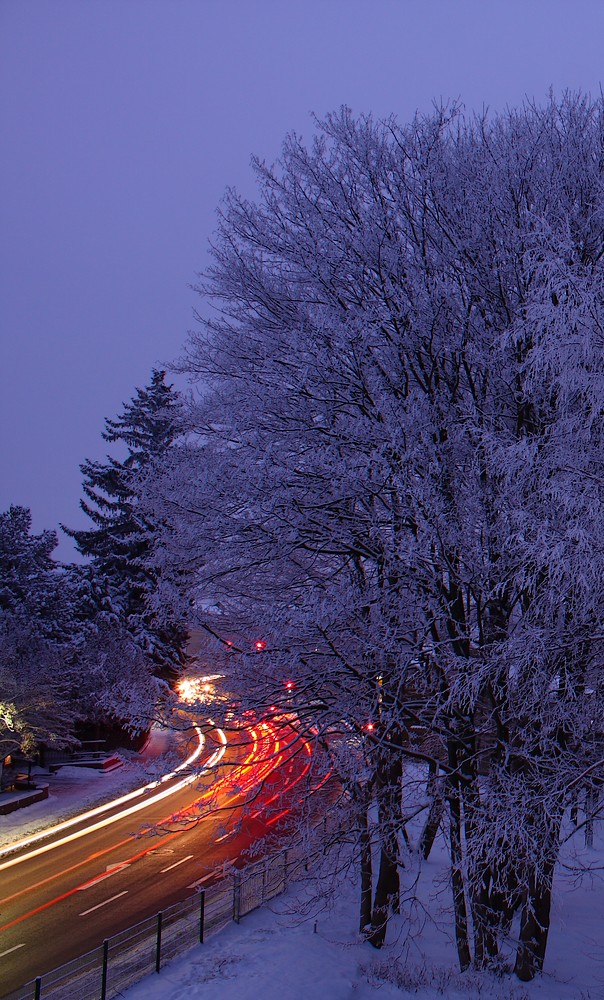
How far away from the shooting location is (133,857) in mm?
17312

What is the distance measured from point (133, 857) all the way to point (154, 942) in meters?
6.70

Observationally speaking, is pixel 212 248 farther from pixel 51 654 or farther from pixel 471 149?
pixel 51 654

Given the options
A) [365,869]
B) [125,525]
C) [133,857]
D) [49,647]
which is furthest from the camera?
[125,525]

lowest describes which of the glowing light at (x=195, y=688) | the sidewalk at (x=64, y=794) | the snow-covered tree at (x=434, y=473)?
the sidewalk at (x=64, y=794)

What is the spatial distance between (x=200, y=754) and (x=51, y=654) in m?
20.5

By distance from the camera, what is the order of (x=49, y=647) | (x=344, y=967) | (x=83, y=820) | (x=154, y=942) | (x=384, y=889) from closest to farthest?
(x=384, y=889)
(x=344, y=967)
(x=154, y=942)
(x=83, y=820)
(x=49, y=647)

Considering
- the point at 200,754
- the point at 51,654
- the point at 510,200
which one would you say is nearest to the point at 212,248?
the point at 510,200

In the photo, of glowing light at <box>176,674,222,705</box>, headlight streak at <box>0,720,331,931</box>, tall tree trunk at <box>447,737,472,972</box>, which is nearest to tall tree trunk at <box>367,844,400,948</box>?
tall tree trunk at <box>447,737,472,972</box>

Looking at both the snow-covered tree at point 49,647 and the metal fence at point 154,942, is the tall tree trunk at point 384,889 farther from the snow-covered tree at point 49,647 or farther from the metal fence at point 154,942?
the snow-covered tree at point 49,647

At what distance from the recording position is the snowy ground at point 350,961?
24.9ft

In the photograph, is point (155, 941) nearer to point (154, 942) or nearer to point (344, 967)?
point (154, 942)

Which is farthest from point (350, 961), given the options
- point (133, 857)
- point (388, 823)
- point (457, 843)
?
point (133, 857)

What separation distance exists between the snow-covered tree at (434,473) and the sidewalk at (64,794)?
9750mm

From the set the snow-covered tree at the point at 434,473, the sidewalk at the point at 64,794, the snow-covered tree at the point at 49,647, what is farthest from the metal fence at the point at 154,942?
the snow-covered tree at the point at 49,647
